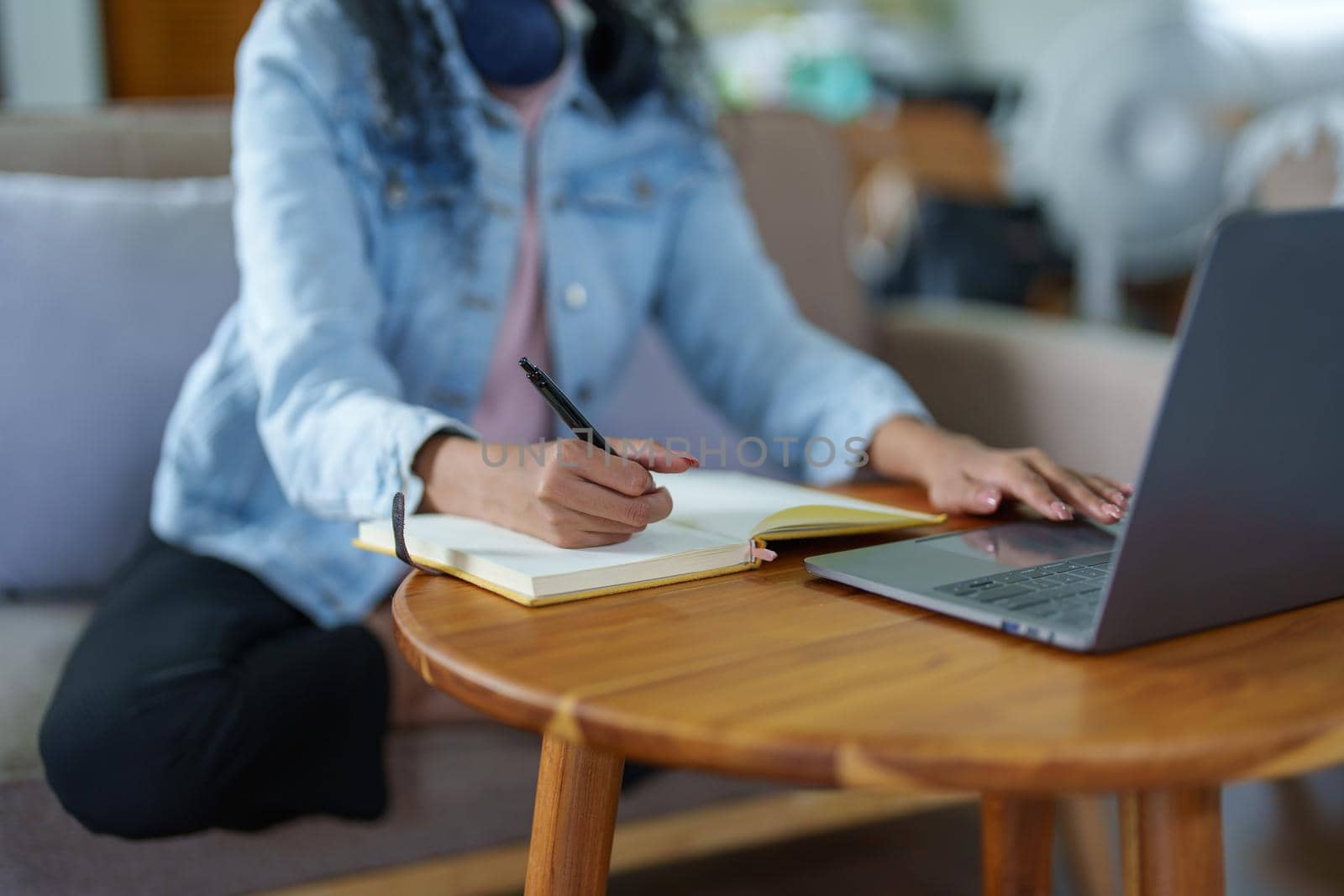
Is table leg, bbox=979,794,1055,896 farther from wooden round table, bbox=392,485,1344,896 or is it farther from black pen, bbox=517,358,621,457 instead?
black pen, bbox=517,358,621,457

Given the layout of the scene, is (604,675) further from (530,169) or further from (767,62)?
(767,62)

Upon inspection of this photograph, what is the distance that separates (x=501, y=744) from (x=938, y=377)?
79cm

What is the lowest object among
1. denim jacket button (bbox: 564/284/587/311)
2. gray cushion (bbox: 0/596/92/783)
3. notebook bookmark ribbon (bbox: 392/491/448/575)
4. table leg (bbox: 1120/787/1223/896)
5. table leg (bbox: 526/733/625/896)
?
gray cushion (bbox: 0/596/92/783)

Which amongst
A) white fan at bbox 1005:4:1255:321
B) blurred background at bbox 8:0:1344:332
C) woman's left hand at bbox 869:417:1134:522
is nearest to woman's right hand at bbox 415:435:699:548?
woman's left hand at bbox 869:417:1134:522

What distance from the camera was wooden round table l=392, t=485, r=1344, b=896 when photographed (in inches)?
16.9

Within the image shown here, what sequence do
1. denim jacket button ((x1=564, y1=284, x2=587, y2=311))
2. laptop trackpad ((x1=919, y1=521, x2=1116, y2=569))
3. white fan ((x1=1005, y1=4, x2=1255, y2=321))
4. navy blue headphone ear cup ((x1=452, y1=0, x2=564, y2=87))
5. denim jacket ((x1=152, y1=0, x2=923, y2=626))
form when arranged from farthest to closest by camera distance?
1. white fan ((x1=1005, y1=4, x2=1255, y2=321))
2. denim jacket button ((x1=564, y1=284, x2=587, y2=311))
3. navy blue headphone ear cup ((x1=452, y1=0, x2=564, y2=87))
4. denim jacket ((x1=152, y1=0, x2=923, y2=626))
5. laptop trackpad ((x1=919, y1=521, x2=1116, y2=569))

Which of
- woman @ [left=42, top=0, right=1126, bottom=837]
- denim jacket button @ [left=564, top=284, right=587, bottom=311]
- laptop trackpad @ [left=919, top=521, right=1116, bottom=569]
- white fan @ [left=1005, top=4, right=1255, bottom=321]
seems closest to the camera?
laptop trackpad @ [left=919, top=521, right=1116, bottom=569]

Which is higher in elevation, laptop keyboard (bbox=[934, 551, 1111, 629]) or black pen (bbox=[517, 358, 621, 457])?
black pen (bbox=[517, 358, 621, 457])

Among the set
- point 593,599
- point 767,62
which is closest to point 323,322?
point 593,599

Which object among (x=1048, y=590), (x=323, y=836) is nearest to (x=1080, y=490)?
(x=1048, y=590)

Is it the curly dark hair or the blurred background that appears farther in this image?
the blurred background

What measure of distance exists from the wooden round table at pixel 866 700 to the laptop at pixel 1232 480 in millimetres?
14

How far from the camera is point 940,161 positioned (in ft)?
10.4

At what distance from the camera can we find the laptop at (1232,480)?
0.45 meters
